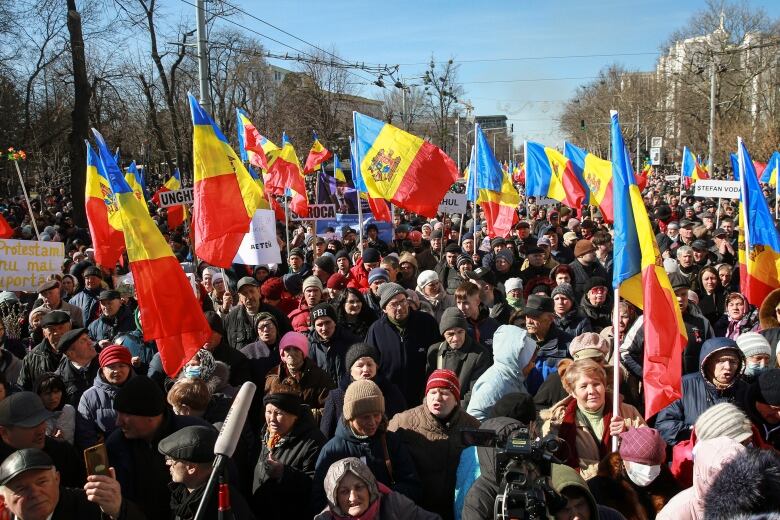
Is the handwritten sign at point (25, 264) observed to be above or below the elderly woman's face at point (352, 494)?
above

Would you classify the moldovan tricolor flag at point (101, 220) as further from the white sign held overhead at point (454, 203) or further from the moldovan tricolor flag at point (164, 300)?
the white sign held overhead at point (454, 203)

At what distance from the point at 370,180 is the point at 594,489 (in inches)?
240

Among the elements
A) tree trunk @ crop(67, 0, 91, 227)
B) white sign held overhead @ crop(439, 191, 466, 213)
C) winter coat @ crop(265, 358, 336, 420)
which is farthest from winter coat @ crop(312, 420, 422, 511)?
tree trunk @ crop(67, 0, 91, 227)

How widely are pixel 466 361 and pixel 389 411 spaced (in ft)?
2.81

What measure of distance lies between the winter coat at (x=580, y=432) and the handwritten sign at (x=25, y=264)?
6476mm

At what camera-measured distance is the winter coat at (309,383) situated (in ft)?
17.2

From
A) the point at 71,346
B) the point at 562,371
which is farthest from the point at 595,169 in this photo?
the point at 71,346

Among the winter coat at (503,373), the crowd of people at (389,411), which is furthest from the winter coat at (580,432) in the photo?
the winter coat at (503,373)

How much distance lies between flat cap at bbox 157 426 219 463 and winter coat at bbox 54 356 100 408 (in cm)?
223

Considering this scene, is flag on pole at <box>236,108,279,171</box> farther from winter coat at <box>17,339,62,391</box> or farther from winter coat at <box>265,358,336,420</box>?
winter coat at <box>265,358,336,420</box>

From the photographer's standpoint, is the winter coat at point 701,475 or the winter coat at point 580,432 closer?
the winter coat at point 701,475

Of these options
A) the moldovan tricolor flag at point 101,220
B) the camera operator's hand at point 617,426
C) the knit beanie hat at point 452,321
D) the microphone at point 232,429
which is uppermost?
the moldovan tricolor flag at point 101,220

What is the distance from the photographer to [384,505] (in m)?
3.49

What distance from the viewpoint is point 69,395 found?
5406mm
